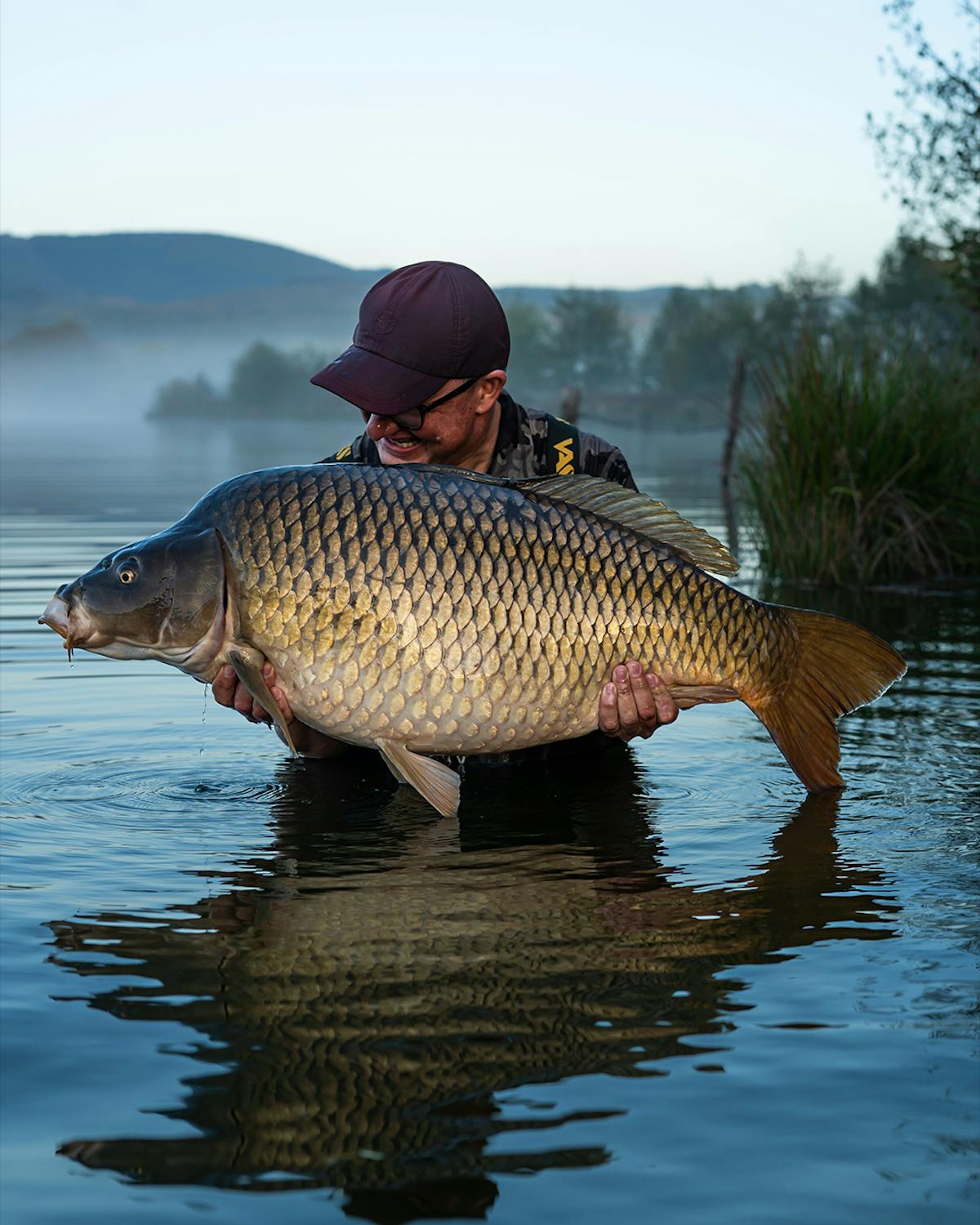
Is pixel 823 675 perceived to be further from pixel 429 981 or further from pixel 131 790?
pixel 131 790

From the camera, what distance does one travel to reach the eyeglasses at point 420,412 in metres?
4.41

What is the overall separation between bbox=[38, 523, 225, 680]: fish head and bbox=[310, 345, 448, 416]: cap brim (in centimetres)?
65

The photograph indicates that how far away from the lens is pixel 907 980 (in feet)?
10.1

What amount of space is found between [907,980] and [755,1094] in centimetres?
67

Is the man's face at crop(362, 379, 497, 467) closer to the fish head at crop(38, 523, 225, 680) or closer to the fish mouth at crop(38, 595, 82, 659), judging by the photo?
the fish head at crop(38, 523, 225, 680)

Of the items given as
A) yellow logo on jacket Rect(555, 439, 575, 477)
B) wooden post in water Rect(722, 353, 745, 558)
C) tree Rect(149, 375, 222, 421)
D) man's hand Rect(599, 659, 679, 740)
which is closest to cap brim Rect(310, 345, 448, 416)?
yellow logo on jacket Rect(555, 439, 575, 477)

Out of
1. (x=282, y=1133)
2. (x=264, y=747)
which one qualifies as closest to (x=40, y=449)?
(x=264, y=747)

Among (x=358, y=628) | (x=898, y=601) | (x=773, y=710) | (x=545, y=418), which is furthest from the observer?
(x=898, y=601)

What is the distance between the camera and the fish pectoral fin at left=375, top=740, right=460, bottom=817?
386 centimetres

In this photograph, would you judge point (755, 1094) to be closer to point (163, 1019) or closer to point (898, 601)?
point (163, 1019)

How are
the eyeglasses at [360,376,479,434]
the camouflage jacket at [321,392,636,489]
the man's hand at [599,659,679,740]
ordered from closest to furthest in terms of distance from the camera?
the man's hand at [599,659,679,740] < the eyeglasses at [360,376,479,434] < the camouflage jacket at [321,392,636,489]

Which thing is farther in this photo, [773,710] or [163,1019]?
[773,710]

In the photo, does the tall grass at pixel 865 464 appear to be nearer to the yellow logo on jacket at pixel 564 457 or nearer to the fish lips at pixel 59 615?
the yellow logo on jacket at pixel 564 457

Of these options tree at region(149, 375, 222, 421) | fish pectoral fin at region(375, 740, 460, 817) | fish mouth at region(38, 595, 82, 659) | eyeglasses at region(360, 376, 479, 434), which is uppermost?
tree at region(149, 375, 222, 421)
